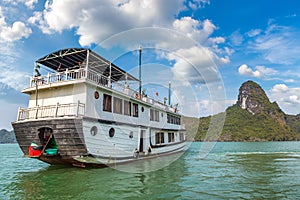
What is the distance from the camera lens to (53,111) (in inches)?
422

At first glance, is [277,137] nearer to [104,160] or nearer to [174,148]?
[174,148]

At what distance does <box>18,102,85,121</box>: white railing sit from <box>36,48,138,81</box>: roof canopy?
7.41 feet

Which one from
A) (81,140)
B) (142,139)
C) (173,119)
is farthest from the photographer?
(173,119)

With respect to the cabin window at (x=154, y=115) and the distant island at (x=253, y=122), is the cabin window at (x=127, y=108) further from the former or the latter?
the distant island at (x=253, y=122)

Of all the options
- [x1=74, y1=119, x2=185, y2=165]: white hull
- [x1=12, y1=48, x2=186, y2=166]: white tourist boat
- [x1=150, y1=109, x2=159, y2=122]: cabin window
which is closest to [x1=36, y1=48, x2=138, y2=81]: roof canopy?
[x1=12, y1=48, x2=186, y2=166]: white tourist boat

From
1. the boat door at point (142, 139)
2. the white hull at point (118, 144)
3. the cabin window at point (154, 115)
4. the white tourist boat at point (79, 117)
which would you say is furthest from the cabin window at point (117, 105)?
the cabin window at point (154, 115)

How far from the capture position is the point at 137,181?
891cm

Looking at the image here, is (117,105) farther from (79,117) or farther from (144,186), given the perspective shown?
(144,186)

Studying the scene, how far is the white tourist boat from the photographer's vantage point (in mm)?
9969

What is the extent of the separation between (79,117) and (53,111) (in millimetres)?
1738

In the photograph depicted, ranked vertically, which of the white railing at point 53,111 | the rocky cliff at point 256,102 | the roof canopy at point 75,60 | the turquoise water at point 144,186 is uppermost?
the rocky cliff at point 256,102

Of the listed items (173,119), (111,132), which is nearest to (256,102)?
(173,119)

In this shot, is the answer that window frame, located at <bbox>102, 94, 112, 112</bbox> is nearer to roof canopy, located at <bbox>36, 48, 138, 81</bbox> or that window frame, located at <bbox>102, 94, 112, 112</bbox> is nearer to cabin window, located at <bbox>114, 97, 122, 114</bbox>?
cabin window, located at <bbox>114, 97, 122, 114</bbox>

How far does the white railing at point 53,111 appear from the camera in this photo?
10.2m
